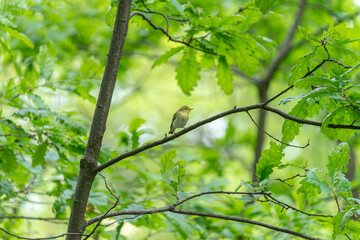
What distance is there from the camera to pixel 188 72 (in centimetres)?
273

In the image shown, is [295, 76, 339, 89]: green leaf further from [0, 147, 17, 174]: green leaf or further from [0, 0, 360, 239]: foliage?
[0, 147, 17, 174]: green leaf

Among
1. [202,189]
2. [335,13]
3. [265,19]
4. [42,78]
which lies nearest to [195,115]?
[265,19]

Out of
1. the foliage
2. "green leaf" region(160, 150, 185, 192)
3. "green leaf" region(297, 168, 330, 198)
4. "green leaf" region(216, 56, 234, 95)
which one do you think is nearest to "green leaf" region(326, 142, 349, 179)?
the foliage

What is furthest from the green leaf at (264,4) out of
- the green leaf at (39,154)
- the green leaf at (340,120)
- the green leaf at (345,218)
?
the green leaf at (39,154)

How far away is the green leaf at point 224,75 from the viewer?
2.59 meters

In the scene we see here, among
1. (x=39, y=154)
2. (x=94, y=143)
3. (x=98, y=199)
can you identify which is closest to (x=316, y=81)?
(x=94, y=143)

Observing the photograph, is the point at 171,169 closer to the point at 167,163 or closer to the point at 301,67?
the point at 167,163

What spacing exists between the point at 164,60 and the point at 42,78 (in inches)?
34.9

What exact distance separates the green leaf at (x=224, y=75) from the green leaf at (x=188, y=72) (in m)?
0.17

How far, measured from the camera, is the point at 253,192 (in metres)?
1.82

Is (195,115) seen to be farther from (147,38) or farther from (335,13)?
(335,13)

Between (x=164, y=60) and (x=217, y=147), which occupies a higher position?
(x=217, y=147)

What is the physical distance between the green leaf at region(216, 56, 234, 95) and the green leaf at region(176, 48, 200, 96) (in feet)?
0.57

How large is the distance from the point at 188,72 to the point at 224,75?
0.26m
